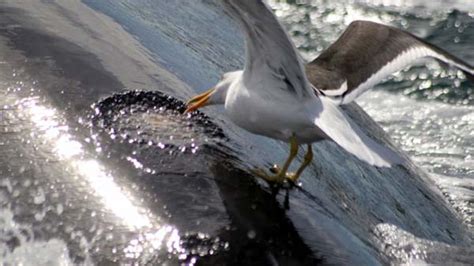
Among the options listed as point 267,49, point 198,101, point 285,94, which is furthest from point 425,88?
point 198,101

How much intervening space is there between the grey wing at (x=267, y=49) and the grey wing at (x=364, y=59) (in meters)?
0.33

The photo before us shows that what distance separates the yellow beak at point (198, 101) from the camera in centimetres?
530

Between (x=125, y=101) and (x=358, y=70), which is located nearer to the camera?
(x=125, y=101)

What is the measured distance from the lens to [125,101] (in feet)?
16.5

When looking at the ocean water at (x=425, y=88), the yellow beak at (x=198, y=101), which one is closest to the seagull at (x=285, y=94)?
the yellow beak at (x=198, y=101)

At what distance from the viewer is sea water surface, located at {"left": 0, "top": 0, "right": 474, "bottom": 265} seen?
421 cm

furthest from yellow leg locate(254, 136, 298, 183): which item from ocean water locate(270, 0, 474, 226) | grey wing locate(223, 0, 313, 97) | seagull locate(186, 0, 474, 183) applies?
ocean water locate(270, 0, 474, 226)

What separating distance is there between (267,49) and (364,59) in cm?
99

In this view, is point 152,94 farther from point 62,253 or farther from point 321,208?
point 62,253

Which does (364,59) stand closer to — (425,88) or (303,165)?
(303,165)

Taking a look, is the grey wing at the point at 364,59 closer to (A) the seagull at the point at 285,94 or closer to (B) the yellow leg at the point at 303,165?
(A) the seagull at the point at 285,94

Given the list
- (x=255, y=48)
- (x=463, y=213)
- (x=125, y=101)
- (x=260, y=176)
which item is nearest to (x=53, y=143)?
(x=125, y=101)

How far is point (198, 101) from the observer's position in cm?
550

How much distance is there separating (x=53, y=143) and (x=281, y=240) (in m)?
0.97
